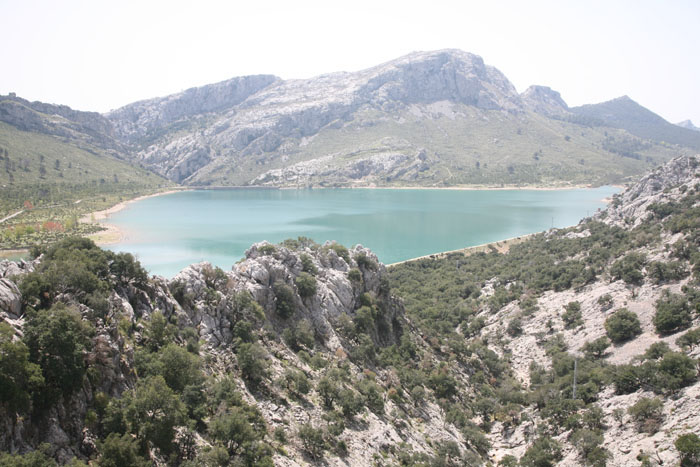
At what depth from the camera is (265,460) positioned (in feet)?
68.0

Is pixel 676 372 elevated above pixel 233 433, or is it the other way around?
pixel 233 433

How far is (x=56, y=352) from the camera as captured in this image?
17469 mm

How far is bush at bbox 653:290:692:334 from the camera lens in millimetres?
40344

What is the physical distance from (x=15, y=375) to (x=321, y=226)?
124379 mm

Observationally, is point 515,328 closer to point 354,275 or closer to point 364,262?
point 364,262

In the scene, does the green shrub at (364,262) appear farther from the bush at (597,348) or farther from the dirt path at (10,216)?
the dirt path at (10,216)

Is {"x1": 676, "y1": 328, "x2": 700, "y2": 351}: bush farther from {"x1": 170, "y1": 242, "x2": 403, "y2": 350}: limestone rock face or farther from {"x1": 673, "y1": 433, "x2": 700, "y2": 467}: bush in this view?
{"x1": 170, "y1": 242, "x2": 403, "y2": 350}: limestone rock face

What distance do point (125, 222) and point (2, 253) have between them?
1999 inches

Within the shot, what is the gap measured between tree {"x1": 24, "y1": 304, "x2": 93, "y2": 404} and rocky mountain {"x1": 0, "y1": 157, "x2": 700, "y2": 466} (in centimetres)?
7

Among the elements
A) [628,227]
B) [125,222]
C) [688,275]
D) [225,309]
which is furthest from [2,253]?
[628,227]

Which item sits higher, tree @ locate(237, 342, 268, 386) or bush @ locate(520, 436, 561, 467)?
tree @ locate(237, 342, 268, 386)

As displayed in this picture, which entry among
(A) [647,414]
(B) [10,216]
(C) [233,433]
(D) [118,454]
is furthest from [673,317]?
(B) [10,216]

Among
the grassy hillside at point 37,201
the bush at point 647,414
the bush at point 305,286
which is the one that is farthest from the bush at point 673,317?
the grassy hillside at point 37,201

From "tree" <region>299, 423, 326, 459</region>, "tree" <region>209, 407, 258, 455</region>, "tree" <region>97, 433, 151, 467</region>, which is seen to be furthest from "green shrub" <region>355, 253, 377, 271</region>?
"tree" <region>97, 433, 151, 467</region>
